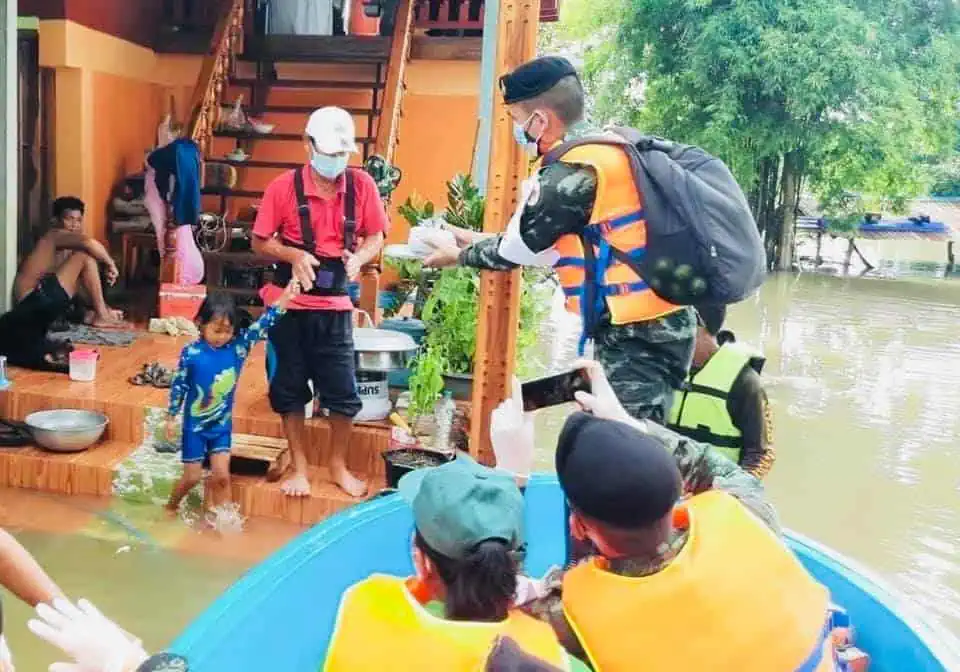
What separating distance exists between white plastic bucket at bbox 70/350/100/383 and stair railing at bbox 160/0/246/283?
5.30ft

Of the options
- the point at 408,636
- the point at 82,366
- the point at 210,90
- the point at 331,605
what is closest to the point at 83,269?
the point at 82,366

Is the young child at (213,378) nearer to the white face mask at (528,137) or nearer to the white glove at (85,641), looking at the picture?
the white face mask at (528,137)

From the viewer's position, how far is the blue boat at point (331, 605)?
7.65 ft

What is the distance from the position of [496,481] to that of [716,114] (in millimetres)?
15164

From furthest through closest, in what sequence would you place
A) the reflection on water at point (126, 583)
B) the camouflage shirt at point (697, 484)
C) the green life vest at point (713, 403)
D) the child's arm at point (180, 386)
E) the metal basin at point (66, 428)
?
the metal basin at point (66, 428) → the child's arm at point (180, 386) → the reflection on water at point (126, 583) → the green life vest at point (713, 403) → the camouflage shirt at point (697, 484)

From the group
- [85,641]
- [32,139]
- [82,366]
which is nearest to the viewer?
[85,641]

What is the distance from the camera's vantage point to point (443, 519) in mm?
1685

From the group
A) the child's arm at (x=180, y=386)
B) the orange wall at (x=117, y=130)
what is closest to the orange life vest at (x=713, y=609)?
the child's arm at (x=180, y=386)

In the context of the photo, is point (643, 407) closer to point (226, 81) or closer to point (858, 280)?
point (226, 81)

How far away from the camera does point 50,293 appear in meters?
6.00

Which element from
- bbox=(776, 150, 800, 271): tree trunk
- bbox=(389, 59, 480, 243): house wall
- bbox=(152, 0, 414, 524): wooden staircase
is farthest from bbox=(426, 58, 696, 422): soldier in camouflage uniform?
bbox=(776, 150, 800, 271): tree trunk

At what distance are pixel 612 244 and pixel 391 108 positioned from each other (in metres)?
5.37

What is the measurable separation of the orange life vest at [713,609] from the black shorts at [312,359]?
284cm

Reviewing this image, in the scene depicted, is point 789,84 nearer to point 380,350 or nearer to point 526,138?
point 380,350
